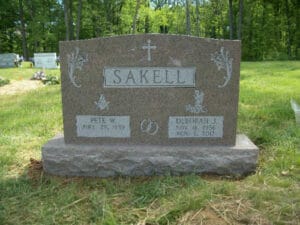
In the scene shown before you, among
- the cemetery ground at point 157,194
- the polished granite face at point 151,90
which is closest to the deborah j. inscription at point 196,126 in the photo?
the polished granite face at point 151,90

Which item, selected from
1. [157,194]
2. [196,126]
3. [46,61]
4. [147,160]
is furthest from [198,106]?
[46,61]

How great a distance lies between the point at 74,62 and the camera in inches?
149

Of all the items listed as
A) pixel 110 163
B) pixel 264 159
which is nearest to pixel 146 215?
pixel 110 163

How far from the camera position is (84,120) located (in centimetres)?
390

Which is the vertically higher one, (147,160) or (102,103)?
(102,103)

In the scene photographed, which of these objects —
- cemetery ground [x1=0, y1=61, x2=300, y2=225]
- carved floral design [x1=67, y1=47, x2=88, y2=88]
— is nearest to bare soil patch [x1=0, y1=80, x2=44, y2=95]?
cemetery ground [x1=0, y1=61, x2=300, y2=225]

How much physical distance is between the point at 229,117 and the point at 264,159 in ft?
2.00

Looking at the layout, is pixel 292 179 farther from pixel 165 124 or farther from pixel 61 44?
pixel 61 44

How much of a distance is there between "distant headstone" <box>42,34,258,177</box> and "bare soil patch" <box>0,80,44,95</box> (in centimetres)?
667

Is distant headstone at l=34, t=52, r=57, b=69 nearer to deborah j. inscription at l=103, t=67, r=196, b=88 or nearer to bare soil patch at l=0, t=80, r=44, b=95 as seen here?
bare soil patch at l=0, t=80, r=44, b=95

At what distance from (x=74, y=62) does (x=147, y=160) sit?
3.97 feet

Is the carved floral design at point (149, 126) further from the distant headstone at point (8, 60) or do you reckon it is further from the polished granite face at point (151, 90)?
the distant headstone at point (8, 60)

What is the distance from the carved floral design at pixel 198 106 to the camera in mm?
3775

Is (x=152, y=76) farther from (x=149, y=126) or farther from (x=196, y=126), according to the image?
(x=196, y=126)
